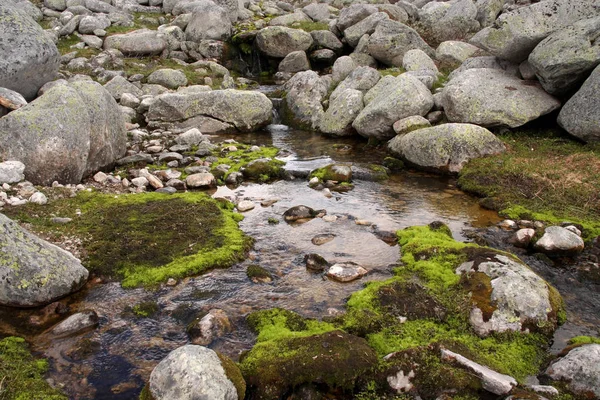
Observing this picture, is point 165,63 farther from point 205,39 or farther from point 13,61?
point 13,61

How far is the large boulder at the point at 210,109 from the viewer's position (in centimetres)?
2261

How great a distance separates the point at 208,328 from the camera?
7691 millimetres

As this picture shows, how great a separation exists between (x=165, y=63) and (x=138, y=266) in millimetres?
24963

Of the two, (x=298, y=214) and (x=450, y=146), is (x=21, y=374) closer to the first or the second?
(x=298, y=214)

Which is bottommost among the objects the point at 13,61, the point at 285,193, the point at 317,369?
the point at 285,193

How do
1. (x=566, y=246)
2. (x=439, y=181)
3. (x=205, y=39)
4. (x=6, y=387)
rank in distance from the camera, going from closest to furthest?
(x=6, y=387)
(x=566, y=246)
(x=439, y=181)
(x=205, y=39)

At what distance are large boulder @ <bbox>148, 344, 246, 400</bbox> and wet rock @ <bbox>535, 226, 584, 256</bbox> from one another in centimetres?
771

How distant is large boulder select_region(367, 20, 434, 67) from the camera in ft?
90.8

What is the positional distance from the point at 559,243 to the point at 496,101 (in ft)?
28.5

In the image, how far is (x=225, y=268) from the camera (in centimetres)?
988

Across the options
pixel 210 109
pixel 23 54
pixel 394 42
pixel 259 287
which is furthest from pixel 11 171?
pixel 394 42

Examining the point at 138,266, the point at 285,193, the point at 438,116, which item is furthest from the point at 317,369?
the point at 438,116

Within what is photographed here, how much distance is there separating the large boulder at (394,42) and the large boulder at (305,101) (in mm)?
5163

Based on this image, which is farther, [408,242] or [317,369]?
[408,242]
